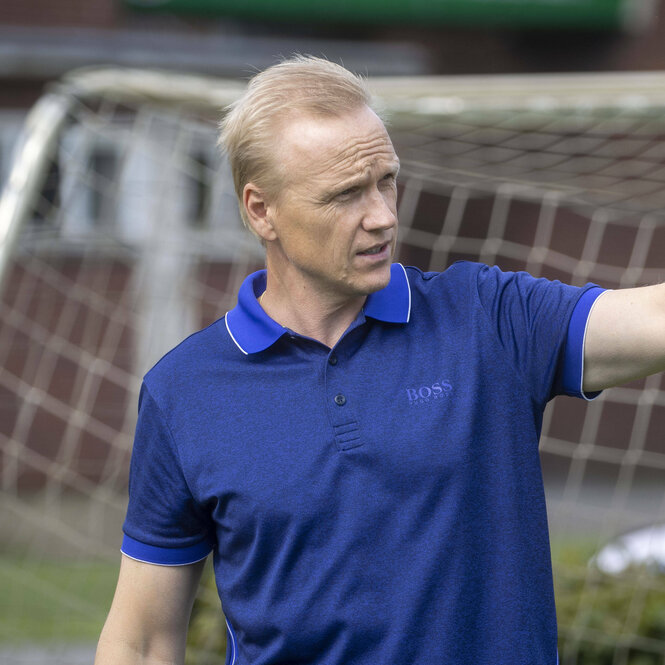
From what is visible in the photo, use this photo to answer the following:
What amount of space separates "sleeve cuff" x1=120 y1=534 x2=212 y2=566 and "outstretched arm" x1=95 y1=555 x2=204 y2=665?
0.6 inches

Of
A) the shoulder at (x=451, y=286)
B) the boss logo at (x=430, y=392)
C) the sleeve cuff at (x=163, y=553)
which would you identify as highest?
the shoulder at (x=451, y=286)

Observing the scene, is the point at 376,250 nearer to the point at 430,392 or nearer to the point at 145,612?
the point at 430,392

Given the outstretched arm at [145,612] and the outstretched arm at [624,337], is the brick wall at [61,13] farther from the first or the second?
the outstretched arm at [624,337]

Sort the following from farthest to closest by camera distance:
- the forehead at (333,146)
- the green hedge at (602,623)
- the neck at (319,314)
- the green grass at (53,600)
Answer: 1. the green grass at (53,600)
2. the green hedge at (602,623)
3. the neck at (319,314)
4. the forehead at (333,146)

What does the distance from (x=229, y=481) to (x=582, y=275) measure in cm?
569

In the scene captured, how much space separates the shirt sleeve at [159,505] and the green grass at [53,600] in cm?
324

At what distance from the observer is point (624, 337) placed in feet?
5.15

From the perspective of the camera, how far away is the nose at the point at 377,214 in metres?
1.66

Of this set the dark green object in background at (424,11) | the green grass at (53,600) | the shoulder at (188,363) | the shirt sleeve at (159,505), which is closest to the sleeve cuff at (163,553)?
the shirt sleeve at (159,505)

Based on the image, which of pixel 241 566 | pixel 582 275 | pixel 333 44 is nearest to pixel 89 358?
pixel 333 44

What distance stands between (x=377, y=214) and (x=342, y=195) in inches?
2.5

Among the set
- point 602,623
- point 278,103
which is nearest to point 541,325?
point 278,103

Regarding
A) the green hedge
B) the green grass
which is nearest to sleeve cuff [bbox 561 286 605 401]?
the green hedge

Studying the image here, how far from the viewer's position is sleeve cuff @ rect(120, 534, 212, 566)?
70.4 inches
